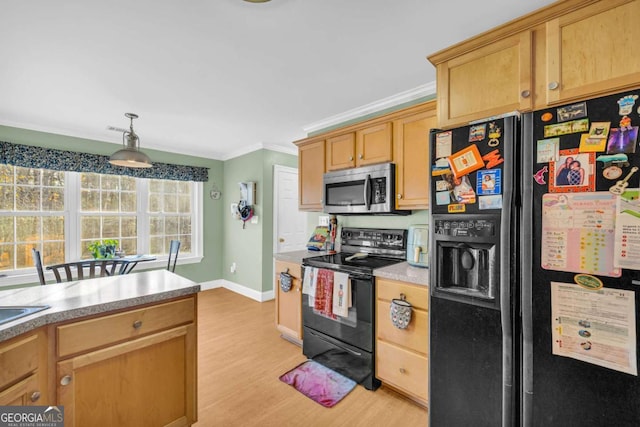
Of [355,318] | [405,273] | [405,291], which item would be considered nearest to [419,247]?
[405,273]

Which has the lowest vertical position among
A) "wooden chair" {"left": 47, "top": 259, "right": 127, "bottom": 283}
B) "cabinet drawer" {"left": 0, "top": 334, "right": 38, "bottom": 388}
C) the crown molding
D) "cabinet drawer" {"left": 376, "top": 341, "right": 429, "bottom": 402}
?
"cabinet drawer" {"left": 376, "top": 341, "right": 429, "bottom": 402}

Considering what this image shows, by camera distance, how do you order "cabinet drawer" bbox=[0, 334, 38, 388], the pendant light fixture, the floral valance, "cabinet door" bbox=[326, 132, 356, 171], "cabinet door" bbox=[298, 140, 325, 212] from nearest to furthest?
"cabinet drawer" bbox=[0, 334, 38, 388] < the pendant light fixture < "cabinet door" bbox=[326, 132, 356, 171] < "cabinet door" bbox=[298, 140, 325, 212] < the floral valance

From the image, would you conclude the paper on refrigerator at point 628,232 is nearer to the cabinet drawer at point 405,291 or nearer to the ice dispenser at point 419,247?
the cabinet drawer at point 405,291

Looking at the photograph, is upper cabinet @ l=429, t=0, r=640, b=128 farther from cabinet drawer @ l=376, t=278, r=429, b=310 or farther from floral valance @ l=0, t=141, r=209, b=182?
floral valance @ l=0, t=141, r=209, b=182

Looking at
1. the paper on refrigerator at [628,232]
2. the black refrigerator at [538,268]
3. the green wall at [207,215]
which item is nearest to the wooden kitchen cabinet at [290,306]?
the black refrigerator at [538,268]

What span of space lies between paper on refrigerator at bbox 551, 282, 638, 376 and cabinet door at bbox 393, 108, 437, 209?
3.76 ft

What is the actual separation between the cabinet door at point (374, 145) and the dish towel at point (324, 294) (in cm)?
111

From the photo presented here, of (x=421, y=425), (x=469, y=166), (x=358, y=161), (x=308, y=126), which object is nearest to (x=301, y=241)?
(x=308, y=126)

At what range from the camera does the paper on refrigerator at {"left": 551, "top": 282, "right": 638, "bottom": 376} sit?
1086mm

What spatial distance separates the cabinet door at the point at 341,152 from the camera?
2.79 meters

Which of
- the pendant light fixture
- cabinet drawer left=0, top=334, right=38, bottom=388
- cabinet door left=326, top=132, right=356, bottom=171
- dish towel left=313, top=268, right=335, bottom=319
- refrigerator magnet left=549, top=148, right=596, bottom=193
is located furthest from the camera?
cabinet door left=326, top=132, right=356, bottom=171

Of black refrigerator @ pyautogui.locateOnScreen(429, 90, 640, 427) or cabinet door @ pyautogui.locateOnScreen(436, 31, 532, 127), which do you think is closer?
black refrigerator @ pyautogui.locateOnScreen(429, 90, 640, 427)

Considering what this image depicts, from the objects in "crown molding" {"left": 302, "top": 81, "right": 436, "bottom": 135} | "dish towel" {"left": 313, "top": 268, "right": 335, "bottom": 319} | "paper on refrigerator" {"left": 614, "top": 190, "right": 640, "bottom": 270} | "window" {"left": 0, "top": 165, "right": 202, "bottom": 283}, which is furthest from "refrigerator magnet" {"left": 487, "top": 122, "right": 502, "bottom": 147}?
"window" {"left": 0, "top": 165, "right": 202, "bottom": 283}

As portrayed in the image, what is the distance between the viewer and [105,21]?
5.41 ft
